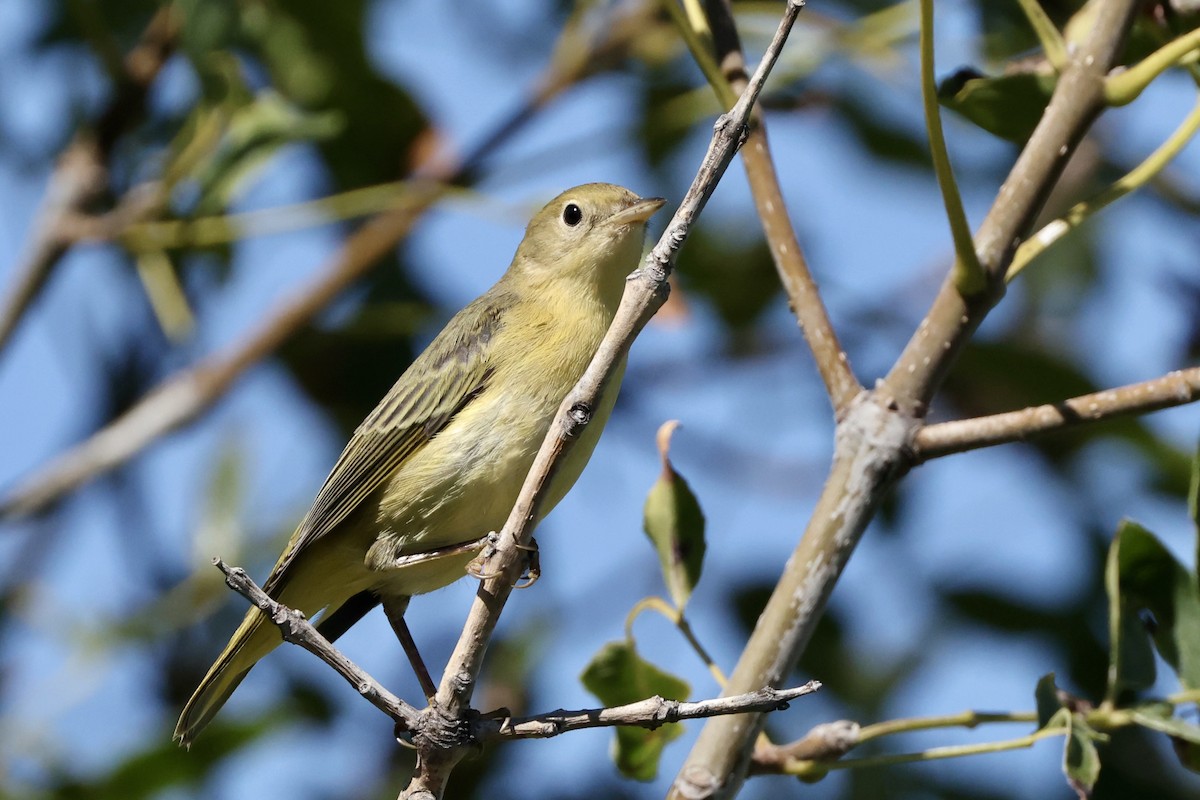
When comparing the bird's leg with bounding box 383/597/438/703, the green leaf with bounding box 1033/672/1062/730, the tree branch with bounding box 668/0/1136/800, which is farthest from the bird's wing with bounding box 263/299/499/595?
the green leaf with bounding box 1033/672/1062/730

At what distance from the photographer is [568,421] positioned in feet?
7.99

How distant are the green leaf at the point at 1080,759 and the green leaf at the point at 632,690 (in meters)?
0.83

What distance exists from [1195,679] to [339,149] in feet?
12.5

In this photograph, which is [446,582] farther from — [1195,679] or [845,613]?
[1195,679]

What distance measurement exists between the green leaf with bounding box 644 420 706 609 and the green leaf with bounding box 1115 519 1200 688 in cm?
84

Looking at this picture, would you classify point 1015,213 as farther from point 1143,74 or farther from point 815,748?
point 815,748

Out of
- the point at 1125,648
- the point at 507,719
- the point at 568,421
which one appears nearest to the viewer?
the point at 568,421

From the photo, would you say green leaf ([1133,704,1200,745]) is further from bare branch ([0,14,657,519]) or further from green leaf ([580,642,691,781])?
bare branch ([0,14,657,519])

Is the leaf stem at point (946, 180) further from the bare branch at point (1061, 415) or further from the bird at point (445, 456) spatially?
the bird at point (445, 456)

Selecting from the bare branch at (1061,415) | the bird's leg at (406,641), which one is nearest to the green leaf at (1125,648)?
the bare branch at (1061,415)

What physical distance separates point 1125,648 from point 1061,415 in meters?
0.59

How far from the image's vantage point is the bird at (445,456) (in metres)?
3.81

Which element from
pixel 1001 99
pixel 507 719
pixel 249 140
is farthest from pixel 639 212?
pixel 507 719

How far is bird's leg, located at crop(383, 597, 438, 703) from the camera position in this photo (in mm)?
3782
